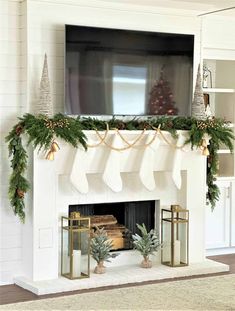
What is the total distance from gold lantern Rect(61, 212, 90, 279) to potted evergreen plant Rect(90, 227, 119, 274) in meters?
0.07

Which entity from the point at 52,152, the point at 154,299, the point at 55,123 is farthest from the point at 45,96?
the point at 154,299

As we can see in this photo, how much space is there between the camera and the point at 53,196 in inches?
223

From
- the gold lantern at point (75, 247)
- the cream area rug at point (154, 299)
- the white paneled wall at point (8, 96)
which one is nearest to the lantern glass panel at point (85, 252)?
the gold lantern at point (75, 247)

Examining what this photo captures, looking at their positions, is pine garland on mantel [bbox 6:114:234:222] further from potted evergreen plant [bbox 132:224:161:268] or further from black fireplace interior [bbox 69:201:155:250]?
potted evergreen plant [bbox 132:224:161:268]

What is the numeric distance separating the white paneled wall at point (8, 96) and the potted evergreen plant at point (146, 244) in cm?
114

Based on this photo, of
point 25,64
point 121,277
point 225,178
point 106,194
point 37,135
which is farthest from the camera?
point 225,178

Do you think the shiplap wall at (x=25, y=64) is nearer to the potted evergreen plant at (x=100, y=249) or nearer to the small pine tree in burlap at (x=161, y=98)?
the potted evergreen plant at (x=100, y=249)

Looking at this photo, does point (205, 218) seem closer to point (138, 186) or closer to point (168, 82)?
point (138, 186)

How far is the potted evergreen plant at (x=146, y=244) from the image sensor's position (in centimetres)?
610

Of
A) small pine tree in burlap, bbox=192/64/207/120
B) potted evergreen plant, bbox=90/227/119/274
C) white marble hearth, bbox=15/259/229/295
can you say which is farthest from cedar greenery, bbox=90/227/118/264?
small pine tree in burlap, bbox=192/64/207/120

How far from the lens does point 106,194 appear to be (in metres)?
6.07

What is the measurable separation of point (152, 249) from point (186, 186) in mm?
694

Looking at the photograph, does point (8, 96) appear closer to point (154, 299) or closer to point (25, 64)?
point (25, 64)

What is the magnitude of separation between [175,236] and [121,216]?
0.54 meters
